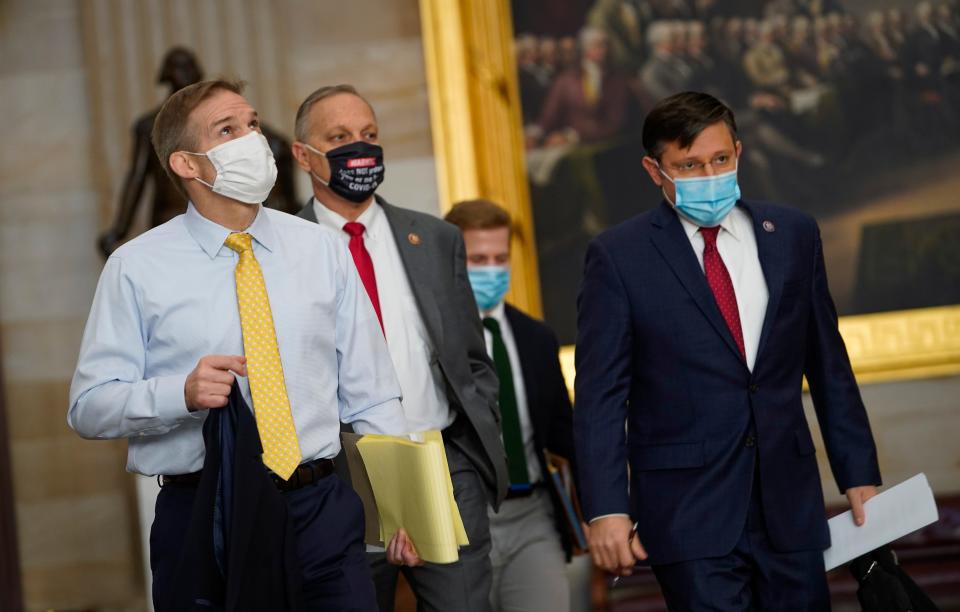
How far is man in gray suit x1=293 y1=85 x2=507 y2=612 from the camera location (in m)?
4.45

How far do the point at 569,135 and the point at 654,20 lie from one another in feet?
2.71

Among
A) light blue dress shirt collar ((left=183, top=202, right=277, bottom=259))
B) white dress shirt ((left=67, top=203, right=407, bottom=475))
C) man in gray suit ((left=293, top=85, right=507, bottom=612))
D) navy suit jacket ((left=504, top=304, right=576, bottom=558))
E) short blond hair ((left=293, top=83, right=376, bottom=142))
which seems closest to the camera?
white dress shirt ((left=67, top=203, right=407, bottom=475))

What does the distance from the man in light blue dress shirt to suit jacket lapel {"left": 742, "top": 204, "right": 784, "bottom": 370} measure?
1.07m

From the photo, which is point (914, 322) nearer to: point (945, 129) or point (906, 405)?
point (906, 405)

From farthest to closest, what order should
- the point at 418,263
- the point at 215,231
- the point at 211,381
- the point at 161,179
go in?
1. the point at 161,179
2. the point at 418,263
3. the point at 215,231
4. the point at 211,381

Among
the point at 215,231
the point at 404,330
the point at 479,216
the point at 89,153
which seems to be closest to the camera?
the point at 215,231

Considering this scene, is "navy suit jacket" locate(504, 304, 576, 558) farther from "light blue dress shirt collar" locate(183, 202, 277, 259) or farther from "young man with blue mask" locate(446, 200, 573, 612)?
"light blue dress shirt collar" locate(183, 202, 277, 259)

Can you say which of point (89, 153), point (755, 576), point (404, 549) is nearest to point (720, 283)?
point (755, 576)

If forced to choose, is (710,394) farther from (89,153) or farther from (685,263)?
(89,153)

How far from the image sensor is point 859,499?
3980 mm

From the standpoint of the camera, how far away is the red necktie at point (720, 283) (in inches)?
155

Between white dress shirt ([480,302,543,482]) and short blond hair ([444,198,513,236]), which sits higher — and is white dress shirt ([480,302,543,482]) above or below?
below

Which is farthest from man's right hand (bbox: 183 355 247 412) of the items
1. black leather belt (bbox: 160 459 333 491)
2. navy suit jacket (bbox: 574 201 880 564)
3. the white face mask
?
navy suit jacket (bbox: 574 201 880 564)

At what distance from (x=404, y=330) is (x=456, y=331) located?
0.61ft
